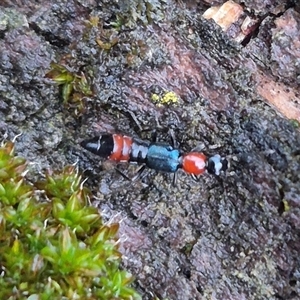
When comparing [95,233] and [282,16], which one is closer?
[95,233]

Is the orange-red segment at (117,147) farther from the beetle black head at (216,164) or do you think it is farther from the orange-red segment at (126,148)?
the beetle black head at (216,164)

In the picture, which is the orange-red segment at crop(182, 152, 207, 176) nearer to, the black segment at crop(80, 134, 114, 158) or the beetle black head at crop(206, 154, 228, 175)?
the beetle black head at crop(206, 154, 228, 175)

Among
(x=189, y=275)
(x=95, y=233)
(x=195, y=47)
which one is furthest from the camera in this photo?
(x=195, y=47)

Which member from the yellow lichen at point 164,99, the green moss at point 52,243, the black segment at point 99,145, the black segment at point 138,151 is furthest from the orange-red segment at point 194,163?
the green moss at point 52,243

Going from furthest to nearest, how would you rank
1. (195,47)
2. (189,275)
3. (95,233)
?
1. (195,47)
2. (189,275)
3. (95,233)

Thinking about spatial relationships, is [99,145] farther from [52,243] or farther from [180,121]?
[52,243]

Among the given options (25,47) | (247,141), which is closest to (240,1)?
(247,141)

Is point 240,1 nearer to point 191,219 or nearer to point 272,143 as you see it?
point 272,143
